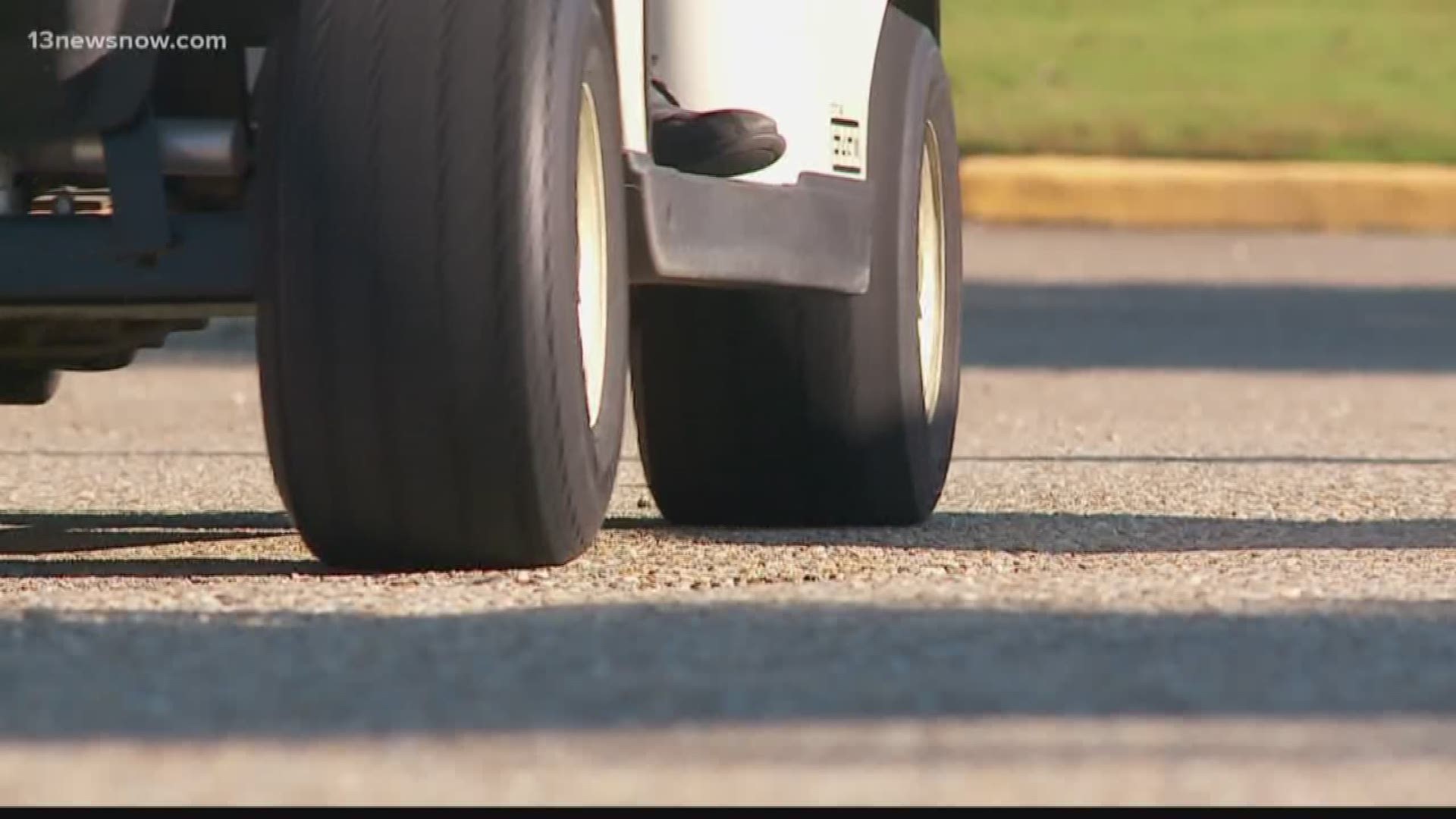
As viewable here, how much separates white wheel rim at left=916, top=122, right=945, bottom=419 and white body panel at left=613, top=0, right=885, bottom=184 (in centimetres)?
84

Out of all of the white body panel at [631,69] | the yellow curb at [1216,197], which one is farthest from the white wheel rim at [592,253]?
the yellow curb at [1216,197]

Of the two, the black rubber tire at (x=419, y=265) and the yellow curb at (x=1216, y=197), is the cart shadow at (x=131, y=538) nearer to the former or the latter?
the black rubber tire at (x=419, y=265)

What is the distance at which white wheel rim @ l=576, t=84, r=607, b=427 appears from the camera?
5.37 m

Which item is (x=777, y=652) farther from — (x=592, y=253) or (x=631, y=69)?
(x=631, y=69)

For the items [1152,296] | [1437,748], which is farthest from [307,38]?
[1152,296]

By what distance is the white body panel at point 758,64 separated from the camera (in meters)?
5.93

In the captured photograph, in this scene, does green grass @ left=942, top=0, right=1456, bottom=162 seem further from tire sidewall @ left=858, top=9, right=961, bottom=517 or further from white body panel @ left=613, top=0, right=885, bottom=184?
white body panel @ left=613, top=0, right=885, bottom=184

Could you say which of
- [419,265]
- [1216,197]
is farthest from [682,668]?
[1216,197]

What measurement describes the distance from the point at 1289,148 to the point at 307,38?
40.5 ft

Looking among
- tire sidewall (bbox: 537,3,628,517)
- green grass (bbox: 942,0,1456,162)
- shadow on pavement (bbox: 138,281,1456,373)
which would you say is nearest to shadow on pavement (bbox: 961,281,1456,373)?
shadow on pavement (bbox: 138,281,1456,373)

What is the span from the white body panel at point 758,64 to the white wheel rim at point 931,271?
0.84 meters

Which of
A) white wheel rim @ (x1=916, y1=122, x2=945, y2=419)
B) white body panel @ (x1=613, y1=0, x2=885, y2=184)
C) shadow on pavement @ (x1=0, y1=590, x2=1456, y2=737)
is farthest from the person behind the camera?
white wheel rim @ (x1=916, y1=122, x2=945, y2=419)

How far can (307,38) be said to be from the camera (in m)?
5.06

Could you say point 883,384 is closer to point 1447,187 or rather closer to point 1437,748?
point 1437,748
